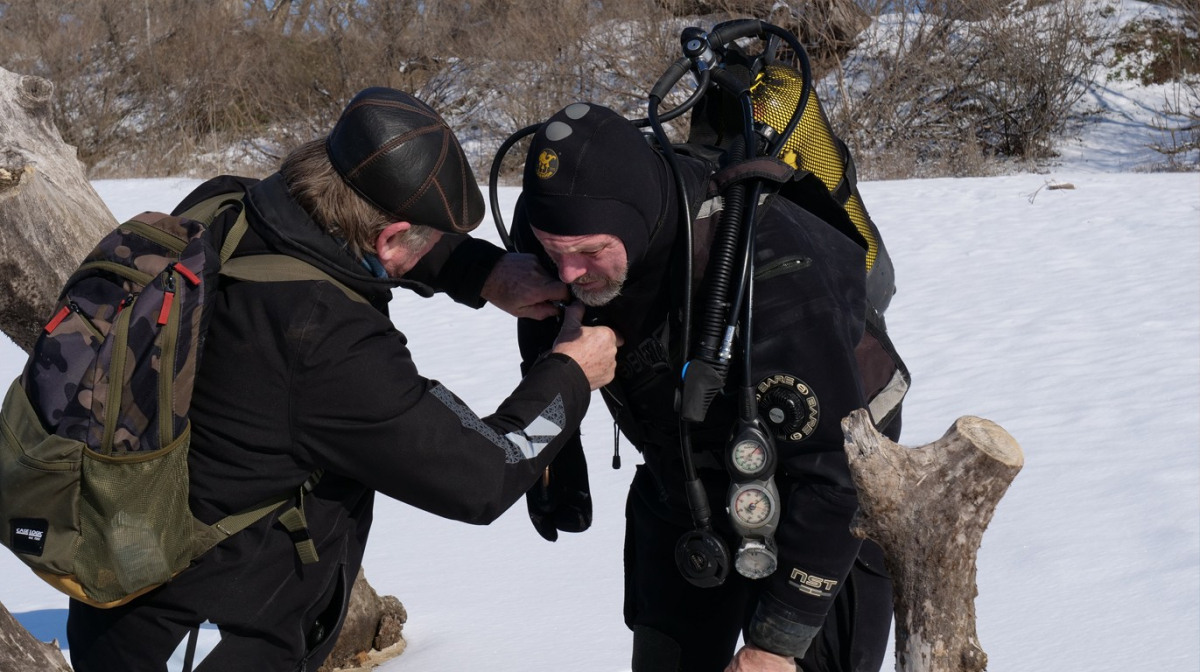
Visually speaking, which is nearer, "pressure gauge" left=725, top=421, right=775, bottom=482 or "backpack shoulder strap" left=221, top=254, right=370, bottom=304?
"backpack shoulder strap" left=221, top=254, right=370, bottom=304

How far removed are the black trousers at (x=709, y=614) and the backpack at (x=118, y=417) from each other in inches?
41.6

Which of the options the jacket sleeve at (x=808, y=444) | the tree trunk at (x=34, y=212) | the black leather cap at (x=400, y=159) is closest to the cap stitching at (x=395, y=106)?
the black leather cap at (x=400, y=159)

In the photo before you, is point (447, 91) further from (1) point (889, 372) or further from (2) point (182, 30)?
(1) point (889, 372)

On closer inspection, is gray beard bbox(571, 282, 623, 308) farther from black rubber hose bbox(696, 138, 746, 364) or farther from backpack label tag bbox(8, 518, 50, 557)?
backpack label tag bbox(8, 518, 50, 557)

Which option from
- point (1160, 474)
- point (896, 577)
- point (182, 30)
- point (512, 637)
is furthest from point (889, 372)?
point (182, 30)

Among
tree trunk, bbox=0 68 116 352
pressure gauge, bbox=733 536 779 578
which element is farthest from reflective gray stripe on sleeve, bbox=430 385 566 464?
tree trunk, bbox=0 68 116 352

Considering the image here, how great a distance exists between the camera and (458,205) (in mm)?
2160

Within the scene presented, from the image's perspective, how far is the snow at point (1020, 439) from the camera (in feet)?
13.3

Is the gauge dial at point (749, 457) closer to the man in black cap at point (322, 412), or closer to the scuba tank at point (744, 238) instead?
the scuba tank at point (744, 238)

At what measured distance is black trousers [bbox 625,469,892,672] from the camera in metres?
2.53

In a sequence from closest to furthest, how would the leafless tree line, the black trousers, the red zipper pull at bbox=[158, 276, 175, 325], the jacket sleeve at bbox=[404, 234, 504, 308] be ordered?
1. the red zipper pull at bbox=[158, 276, 175, 325]
2. the black trousers
3. the jacket sleeve at bbox=[404, 234, 504, 308]
4. the leafless tree line

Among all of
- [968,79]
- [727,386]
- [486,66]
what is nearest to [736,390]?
[727,386]

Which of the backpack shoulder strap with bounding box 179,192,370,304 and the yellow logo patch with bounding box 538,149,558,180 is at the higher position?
the yellow logo patch with bounding box 538,149,558,180

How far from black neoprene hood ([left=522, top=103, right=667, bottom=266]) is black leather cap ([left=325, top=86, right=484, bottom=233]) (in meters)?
0.20
